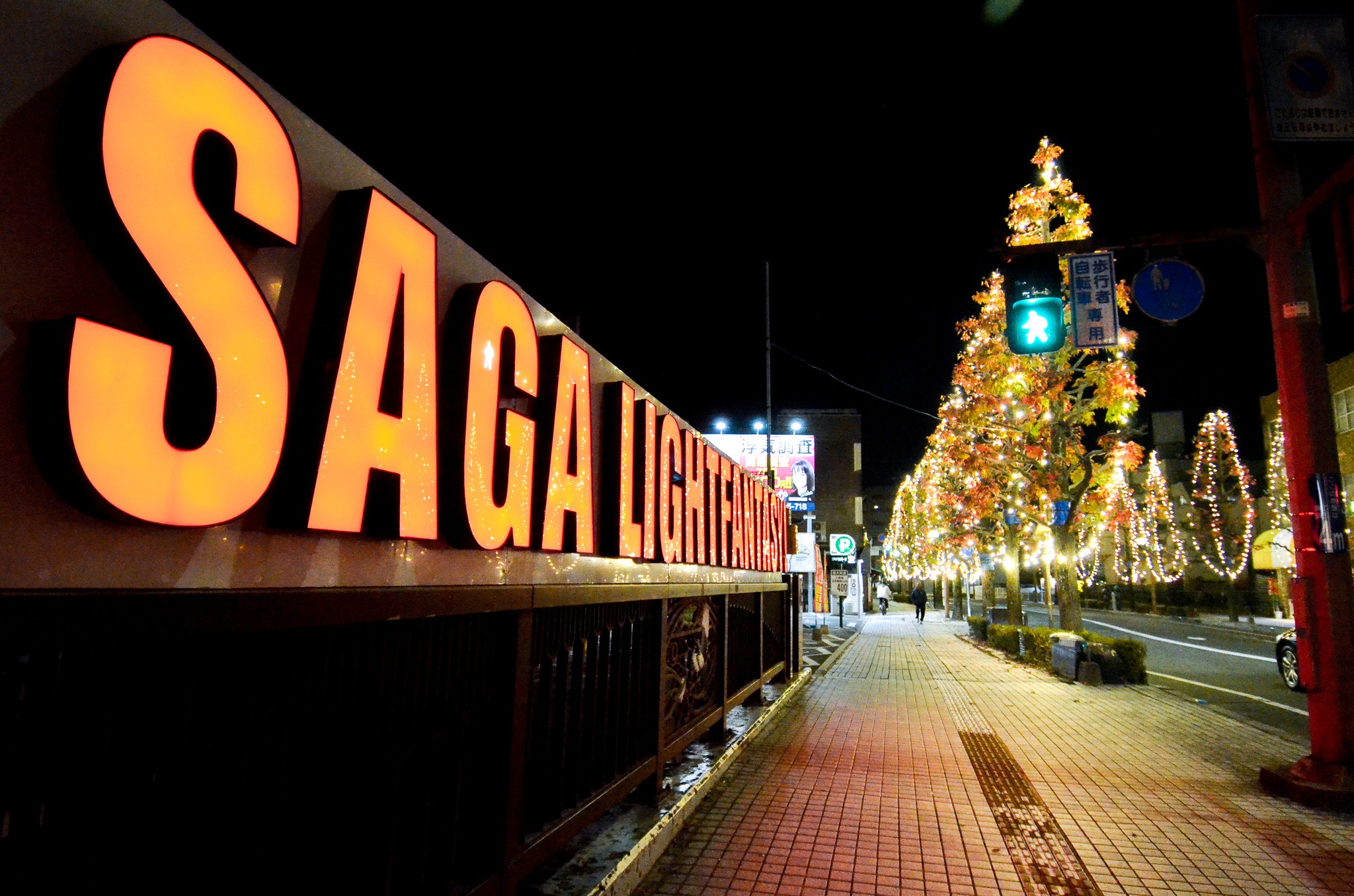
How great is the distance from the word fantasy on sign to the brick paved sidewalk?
3.32 metres

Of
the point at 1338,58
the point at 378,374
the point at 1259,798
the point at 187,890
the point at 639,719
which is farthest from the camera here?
the point at 1338,58

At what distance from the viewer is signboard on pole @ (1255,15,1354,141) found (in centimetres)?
692

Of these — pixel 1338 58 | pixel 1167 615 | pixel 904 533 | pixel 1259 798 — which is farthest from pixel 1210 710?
pixel 904 533

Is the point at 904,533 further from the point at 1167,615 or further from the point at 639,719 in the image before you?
the point at 639,719

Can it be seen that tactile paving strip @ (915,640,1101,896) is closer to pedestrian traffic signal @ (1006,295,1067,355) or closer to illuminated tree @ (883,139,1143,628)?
pedestrian traffic signal @ (1006,295,1067,355)

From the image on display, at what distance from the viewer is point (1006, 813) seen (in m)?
5.92

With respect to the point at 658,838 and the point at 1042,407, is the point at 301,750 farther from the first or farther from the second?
the point at 1042,407

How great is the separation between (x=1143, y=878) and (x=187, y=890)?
5530 mm

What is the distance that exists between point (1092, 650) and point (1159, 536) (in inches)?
1673

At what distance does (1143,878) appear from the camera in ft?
15.3

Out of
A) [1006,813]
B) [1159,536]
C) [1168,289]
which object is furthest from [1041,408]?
[1159,536]

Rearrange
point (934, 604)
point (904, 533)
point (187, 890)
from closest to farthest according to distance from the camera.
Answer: point (187, 890) < point (904, 533) < point (934, 604)

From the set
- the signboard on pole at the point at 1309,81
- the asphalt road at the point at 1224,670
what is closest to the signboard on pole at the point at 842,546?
the asphalt road at the point at 1224,670

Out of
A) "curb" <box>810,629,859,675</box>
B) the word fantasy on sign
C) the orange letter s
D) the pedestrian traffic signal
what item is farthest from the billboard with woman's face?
the orange letter s
